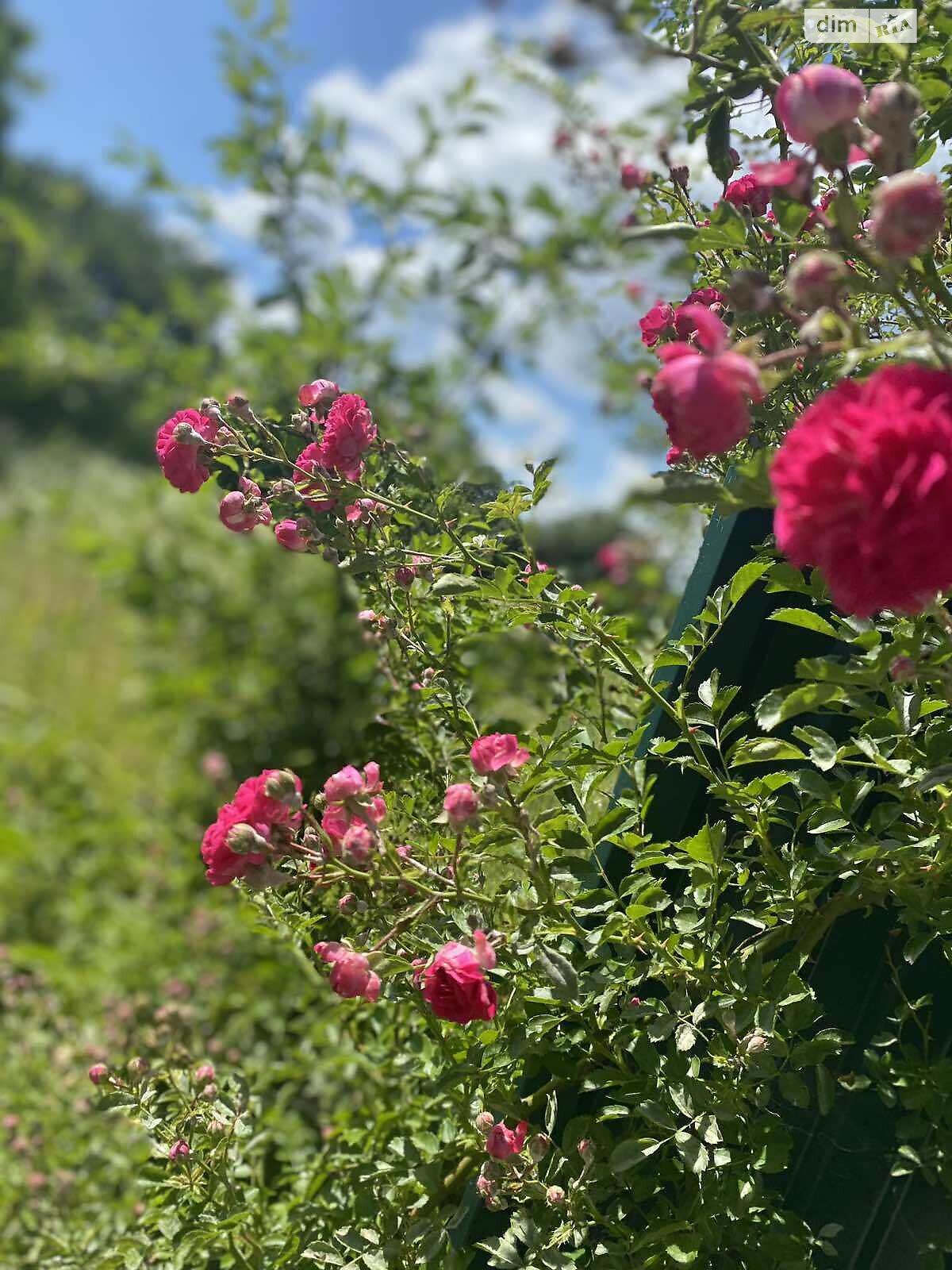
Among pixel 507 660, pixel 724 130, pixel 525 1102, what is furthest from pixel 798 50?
pixel 507 660

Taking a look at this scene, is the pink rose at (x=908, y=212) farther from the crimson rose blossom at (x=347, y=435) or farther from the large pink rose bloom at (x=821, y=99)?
the crimson rose blossom at (x=347, y=435)

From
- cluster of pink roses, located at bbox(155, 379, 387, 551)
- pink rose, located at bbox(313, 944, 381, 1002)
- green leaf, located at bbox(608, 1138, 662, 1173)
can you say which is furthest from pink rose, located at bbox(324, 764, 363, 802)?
green leaf, located at bbox(608, 1138, 662, 1173)

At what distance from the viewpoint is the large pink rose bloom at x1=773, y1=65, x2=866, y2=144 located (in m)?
0.60

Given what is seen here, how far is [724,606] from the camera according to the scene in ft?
2.87

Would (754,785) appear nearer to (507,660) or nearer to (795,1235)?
(795,1235)

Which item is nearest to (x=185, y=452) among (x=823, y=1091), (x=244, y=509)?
(x=244, y=509)

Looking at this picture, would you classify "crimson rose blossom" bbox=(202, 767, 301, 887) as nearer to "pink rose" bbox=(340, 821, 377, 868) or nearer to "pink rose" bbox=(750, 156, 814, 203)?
"pink rose" bbox=(340, 821, 377, 868)

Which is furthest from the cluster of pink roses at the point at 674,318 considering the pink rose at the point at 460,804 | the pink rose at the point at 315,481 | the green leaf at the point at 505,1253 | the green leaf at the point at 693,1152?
the green leaf at the point at 505,1253

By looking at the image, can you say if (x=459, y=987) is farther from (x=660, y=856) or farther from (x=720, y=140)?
(x=720, y=140)

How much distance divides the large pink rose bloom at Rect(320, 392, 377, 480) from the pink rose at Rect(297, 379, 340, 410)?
58 mm

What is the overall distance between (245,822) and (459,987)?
0.21 metres

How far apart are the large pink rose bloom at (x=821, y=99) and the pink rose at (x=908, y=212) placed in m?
0.07

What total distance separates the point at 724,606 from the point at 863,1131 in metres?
0.50

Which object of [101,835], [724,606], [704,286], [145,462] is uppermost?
[145,462]
